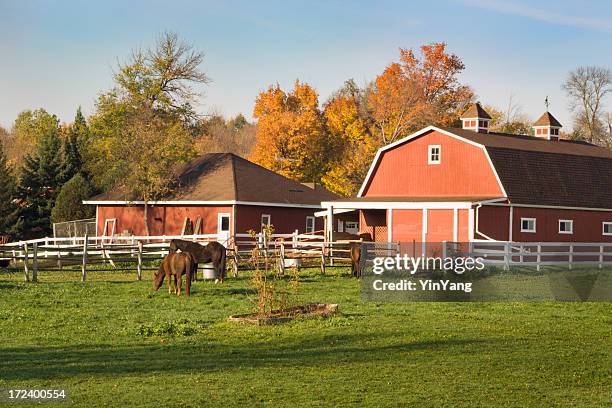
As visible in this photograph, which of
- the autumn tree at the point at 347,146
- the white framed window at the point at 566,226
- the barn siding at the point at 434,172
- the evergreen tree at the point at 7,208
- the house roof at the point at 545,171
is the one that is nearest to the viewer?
the house roof at the point at 545,171

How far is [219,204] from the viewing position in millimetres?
44531

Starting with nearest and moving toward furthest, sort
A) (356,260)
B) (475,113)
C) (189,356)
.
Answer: (189,356), (356,260), (475,113)

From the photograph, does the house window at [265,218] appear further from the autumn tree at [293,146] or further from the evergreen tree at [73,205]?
the autumn tree at [293,146]

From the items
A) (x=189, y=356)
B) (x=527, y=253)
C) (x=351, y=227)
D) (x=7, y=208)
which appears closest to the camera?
(x=189, y=356)

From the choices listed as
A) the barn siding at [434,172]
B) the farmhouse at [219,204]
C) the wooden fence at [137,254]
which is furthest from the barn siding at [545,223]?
the farmhouse at [219,204]

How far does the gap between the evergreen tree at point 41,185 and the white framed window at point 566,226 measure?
29645 mm

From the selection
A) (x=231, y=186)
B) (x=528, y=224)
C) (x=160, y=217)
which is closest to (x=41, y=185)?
(x=160, y=217)

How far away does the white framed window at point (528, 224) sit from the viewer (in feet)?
129

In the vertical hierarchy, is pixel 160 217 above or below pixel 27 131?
below

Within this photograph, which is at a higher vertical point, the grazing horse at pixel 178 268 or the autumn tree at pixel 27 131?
the autumn tree at pixel 27 131

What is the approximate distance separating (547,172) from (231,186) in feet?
45.6

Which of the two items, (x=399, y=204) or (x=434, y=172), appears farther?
(x=434, y=172)

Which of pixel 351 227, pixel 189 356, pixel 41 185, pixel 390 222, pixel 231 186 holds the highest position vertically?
pixel 41 185

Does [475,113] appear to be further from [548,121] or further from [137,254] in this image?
[137,254]
